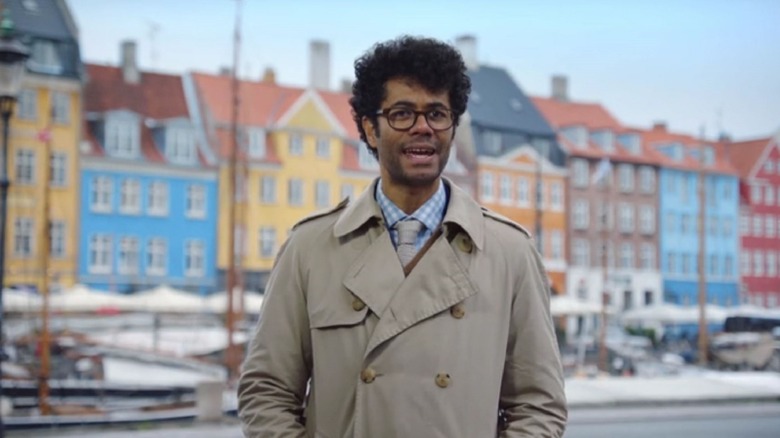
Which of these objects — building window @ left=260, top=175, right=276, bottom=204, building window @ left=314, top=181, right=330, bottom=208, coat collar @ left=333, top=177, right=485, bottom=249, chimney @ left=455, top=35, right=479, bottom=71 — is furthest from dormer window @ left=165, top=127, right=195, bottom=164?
coat collar @ left=333, top=177, right=485, bottom=249

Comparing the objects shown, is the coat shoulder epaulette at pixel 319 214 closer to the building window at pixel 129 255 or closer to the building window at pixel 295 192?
the building window at pixel 129 255

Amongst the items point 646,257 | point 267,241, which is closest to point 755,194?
point 646,257

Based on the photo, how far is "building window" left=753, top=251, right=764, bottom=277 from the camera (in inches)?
1848

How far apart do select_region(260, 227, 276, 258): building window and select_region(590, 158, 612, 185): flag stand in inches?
575

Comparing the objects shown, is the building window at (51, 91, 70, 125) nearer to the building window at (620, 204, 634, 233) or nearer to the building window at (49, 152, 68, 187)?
the building window at (49, 152, 68, 187)

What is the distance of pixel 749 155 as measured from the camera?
50.0 metres

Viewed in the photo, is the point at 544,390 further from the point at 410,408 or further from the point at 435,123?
the point at 435,123

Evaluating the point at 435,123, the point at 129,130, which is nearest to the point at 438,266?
the point at 435,123

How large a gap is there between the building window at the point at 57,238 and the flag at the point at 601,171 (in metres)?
21.9

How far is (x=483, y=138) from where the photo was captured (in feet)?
163

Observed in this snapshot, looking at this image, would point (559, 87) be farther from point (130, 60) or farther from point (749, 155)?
point (130, 60)

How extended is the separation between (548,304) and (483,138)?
47197mm

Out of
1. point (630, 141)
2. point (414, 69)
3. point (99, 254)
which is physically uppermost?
point (630, 141)

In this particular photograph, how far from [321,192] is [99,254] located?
878 cm
